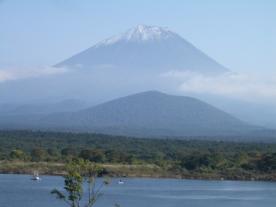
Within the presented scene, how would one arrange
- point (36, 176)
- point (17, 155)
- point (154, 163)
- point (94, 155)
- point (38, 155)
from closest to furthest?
1. point (36, 176)
2. point (94, 155)
3. point (17, 155)
4. point (154, 163)
5. point (38, 155)

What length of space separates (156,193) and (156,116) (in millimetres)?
Result: 120917

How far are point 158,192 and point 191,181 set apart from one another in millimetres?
9478

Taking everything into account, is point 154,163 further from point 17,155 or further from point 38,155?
point 17,155

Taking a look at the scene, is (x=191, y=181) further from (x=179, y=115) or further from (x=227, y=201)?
(x=179, y=115)

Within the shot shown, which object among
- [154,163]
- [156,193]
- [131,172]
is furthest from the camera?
[154,163]

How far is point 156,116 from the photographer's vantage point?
538 ft

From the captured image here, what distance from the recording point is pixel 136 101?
172m

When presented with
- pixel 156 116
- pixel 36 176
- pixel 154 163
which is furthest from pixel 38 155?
pixel 156 116

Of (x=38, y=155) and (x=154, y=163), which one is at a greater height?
(x=38, y=155)

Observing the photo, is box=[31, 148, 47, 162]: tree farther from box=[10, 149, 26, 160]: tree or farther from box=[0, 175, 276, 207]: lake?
box=[0, 175, 276, 207]: lake

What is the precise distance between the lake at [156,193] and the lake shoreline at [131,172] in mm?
1680

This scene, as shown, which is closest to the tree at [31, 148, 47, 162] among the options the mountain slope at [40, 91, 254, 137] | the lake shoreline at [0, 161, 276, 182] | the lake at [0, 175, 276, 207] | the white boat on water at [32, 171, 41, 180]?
the lake shoreline at [0, 161, 276, 182]

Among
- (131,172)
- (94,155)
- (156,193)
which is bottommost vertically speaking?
(156,193)

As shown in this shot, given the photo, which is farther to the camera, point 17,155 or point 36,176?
point 17,155
